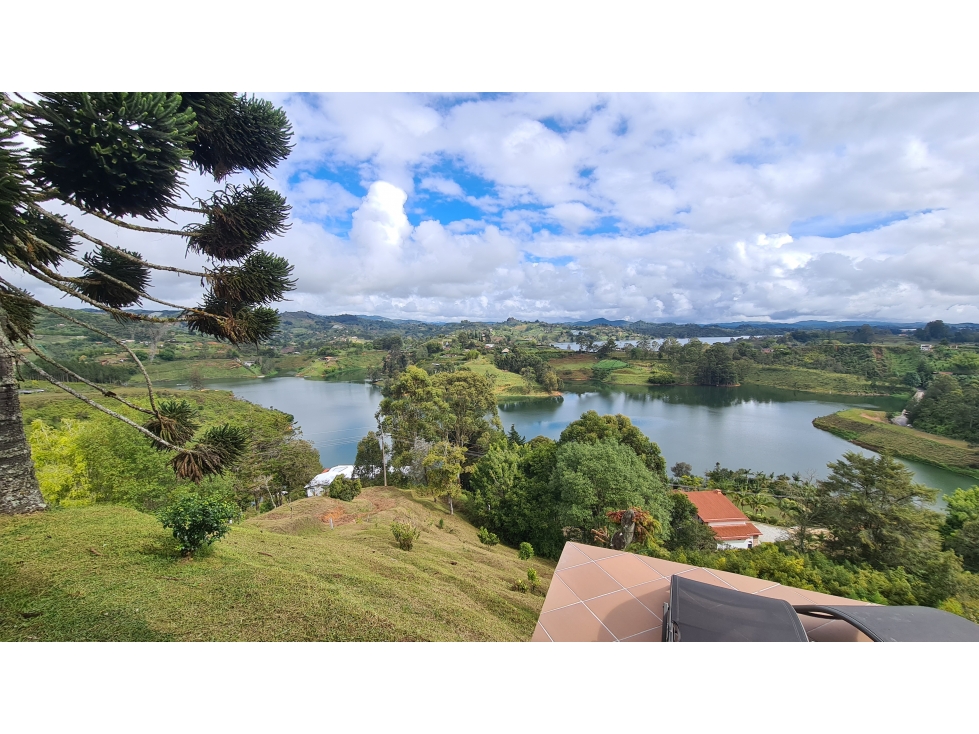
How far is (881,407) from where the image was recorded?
49.0 feet

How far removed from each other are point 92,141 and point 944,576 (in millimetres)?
8121

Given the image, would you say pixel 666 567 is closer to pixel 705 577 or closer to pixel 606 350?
pixel 705 577

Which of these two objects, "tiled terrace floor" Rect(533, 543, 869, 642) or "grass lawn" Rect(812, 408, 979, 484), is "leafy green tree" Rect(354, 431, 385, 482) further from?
"grass lawn" Rect(812, 408, 979, 484)

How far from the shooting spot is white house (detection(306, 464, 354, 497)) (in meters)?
12.0

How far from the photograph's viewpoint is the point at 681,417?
76.4 feet

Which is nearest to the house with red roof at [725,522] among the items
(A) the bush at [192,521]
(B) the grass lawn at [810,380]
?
A: (A) the bush at [192,521]

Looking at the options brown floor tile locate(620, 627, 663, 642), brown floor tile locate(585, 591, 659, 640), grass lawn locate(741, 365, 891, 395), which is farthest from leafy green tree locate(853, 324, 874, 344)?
brown floor tile locate(620, 627, 663, 642)

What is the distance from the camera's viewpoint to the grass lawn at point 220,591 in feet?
6.28

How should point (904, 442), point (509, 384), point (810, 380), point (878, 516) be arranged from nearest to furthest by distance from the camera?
point (878, 516) < point (904, 442) < point (810, 380) < point (509, 384)

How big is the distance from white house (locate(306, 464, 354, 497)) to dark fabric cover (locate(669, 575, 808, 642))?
1122 cm

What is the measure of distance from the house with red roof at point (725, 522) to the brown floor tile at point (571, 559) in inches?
322

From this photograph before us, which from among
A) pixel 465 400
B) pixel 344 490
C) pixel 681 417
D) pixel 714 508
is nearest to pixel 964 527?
pixel 714 508

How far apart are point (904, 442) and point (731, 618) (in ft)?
55.2

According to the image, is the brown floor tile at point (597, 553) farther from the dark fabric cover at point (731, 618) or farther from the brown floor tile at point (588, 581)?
the dark fabric cover at point (731, 618)
